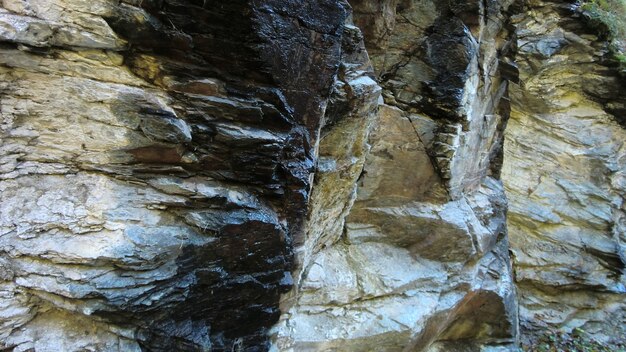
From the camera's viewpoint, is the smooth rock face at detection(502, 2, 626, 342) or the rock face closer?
the rock face

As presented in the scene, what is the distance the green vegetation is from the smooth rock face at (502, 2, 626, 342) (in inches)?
8.9

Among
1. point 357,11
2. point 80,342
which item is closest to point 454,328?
point 357,11

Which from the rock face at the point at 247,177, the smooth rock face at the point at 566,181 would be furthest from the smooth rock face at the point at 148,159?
the smooth rock face at the point at 566,181

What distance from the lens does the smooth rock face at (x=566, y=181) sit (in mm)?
11008

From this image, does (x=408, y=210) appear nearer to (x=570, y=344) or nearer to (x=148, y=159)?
(x=148, y=159)

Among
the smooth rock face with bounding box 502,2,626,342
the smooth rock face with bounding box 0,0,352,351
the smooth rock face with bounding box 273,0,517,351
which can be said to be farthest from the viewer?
the smooth rock face with bounding box 502,2,626,342

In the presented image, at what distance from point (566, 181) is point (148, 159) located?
11.8 meters

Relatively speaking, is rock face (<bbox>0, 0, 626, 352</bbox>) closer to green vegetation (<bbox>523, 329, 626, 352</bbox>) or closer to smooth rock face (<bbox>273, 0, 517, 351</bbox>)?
smooth rock face (<bbox>273, 0, 517, 351</bbox>)

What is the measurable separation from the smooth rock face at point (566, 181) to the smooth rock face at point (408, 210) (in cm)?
393

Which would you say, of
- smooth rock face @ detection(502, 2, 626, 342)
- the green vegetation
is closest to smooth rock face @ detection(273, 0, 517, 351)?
the green vegetation

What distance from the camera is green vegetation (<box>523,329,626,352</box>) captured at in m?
10.5

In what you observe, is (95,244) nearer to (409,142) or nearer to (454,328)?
(409,142)

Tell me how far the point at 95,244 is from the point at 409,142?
16.8 ft

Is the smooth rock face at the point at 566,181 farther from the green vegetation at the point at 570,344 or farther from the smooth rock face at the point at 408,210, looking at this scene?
the smooth rock face at the point at 408,210
